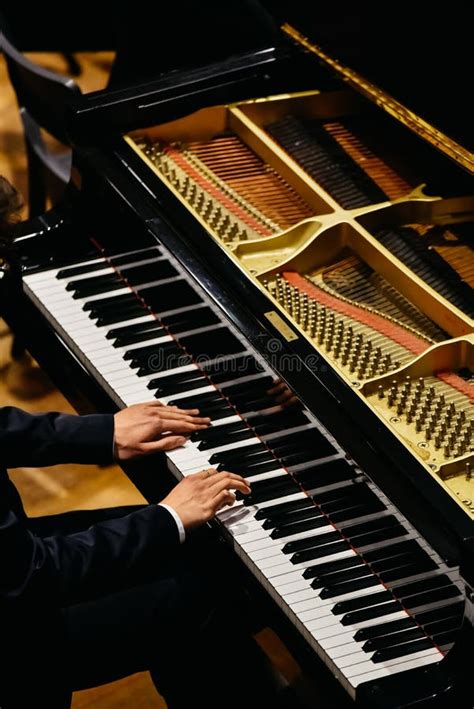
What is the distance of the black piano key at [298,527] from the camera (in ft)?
10.3

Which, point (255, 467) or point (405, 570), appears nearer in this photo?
point (405, 570)

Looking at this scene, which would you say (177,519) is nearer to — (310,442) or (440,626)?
(310,442)

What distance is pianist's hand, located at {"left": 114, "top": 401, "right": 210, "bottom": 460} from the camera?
11.3 ft

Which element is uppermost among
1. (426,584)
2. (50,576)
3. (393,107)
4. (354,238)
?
(393,107)

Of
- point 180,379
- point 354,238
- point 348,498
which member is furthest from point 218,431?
point 354,238

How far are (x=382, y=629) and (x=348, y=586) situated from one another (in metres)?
0.15

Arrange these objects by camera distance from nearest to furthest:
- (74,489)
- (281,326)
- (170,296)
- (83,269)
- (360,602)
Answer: (360,602) → (281,326) → (170,296) → (83,269) → (74,489)

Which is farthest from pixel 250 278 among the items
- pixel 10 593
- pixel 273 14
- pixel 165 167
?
pixel 273 14

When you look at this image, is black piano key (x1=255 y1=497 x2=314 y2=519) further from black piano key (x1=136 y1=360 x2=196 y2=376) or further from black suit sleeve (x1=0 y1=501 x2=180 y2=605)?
black piano key (x1=136 y1=360 x2=196 y2=376)

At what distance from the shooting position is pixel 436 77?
3617 mm

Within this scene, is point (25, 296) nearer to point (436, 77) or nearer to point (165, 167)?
point (165, 167)

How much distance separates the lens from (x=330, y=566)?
3.05 m

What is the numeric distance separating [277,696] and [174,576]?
503mm

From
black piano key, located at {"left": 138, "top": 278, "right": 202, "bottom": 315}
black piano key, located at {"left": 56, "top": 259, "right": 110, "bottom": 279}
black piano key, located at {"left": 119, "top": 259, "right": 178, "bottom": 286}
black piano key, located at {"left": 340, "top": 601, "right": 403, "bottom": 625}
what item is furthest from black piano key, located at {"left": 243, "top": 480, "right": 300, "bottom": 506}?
black piano key, located at {"left": 56, "top": 259, "right": 110, "bottom": 279}
